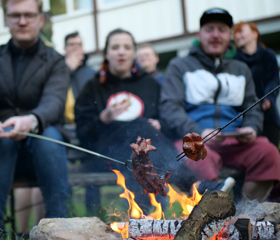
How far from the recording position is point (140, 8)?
34.2ft

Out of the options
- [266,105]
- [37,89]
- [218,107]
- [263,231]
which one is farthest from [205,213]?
[37,89]

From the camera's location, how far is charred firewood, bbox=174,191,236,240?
79.2 inches

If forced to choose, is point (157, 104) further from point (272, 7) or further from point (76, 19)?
point (76, 19)

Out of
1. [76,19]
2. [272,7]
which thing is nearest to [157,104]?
[272,7]

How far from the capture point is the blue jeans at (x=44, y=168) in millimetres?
3080

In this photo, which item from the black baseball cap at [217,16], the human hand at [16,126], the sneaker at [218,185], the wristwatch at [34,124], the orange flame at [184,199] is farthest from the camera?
the black baseball cap at [217,16]

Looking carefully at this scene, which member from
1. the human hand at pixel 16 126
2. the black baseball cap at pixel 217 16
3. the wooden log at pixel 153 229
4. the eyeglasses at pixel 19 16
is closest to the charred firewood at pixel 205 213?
the wooden log at pixel 153 229

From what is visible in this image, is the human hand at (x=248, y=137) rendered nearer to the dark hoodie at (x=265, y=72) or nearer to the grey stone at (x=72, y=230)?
Answer: the dark hoodie at (x=265, y=72)

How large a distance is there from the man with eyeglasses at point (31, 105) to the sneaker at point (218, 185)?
1.01 meters

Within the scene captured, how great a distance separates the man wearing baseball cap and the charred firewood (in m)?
0.94

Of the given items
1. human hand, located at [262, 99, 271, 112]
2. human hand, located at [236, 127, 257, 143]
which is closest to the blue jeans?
human hand, located at [236, 127, 257, 143]

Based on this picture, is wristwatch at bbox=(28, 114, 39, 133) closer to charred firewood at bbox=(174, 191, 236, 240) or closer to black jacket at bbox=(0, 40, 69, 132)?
black jacket at bbox=(0, 40, 69, 132)

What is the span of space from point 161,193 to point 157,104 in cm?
153

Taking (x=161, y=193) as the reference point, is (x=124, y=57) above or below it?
above
